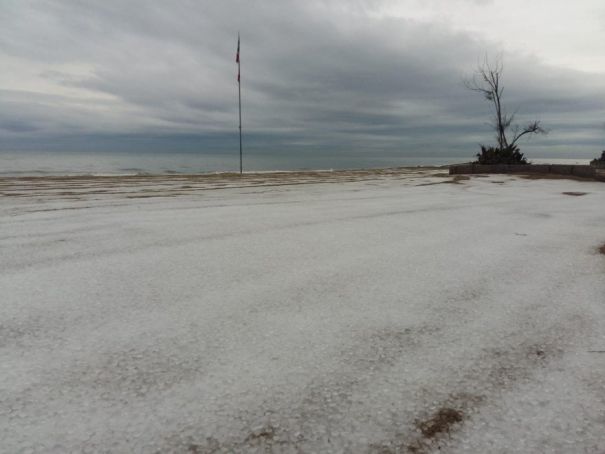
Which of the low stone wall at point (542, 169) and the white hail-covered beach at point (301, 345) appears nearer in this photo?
the white hail-covered beach at point (301, 345)

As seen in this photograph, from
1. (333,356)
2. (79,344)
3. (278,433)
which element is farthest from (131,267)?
(278,433)

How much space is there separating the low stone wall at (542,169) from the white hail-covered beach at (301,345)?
24.0ft

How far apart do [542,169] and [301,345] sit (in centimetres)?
1068

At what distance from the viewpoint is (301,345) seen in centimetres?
121

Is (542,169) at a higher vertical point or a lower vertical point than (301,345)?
higher

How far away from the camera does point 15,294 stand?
158 cm

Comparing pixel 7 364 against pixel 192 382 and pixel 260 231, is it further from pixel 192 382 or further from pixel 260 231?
pixel 260 231

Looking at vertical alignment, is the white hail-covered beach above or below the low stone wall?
below

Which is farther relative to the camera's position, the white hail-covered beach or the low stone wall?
the low stone wall

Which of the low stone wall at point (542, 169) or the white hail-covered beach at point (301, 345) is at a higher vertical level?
the low stone wall at point (542, 169)

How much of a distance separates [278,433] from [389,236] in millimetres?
2017

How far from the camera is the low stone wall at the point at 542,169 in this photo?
8453 mm

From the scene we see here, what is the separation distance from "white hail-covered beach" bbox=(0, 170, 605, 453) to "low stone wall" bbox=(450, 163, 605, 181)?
733 cm

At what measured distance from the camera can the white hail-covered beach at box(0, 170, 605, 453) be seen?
852mm
